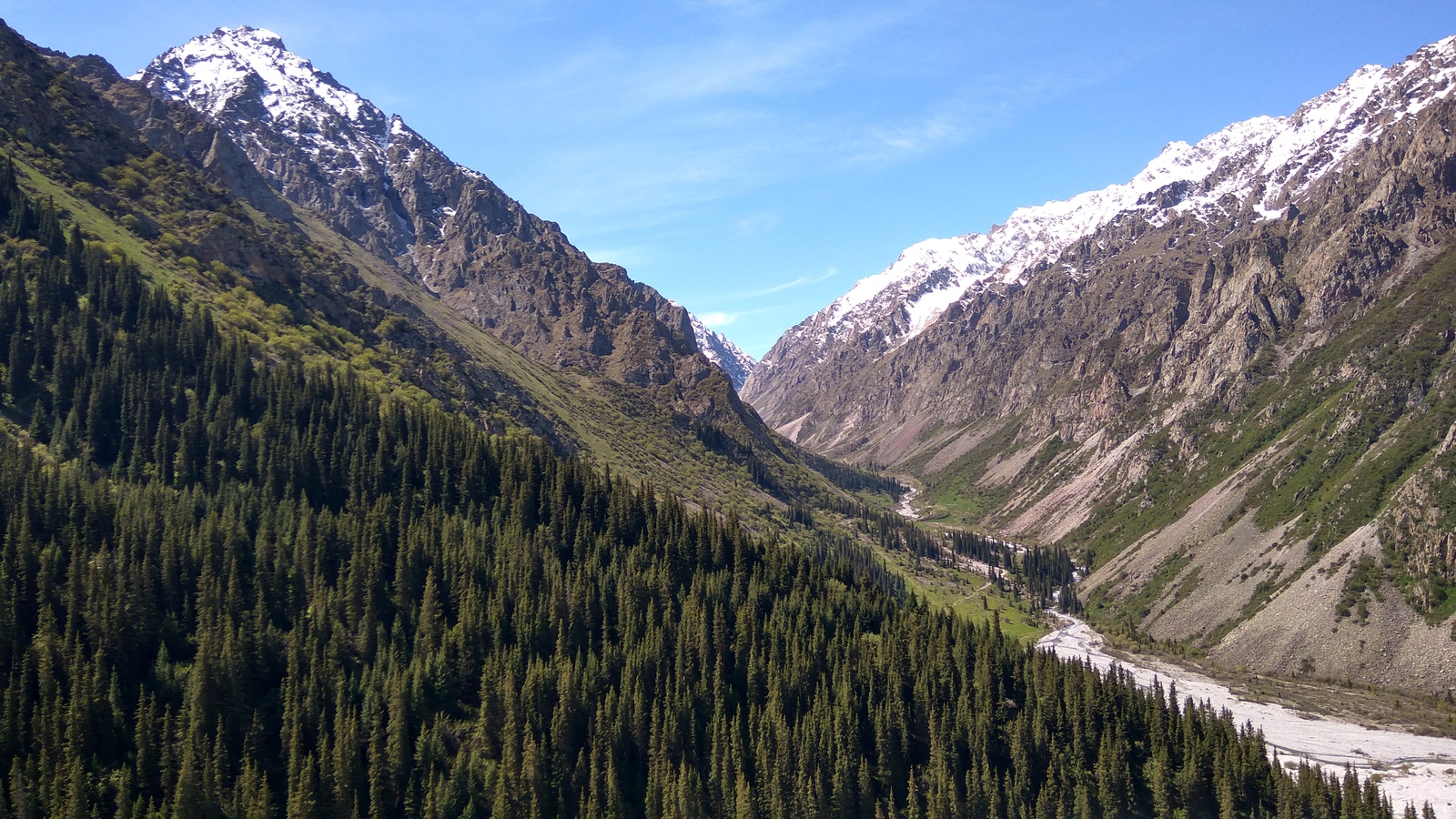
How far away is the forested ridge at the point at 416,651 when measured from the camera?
94438 mm

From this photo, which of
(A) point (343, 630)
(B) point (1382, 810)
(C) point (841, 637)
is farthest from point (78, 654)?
(B) point (1382, 810)

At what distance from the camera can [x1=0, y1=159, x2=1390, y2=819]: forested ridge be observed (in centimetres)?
9444

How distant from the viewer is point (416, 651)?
374 feet

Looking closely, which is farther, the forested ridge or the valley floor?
the valley floor

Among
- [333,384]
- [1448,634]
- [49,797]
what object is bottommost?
[49,797]

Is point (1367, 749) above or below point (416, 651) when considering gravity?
below

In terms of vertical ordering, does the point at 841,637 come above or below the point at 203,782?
above

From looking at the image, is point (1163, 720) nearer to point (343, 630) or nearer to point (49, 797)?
point (343, 630)

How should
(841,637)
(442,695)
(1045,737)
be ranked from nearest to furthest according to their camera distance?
1. (442,695)
2. (1045,737)
3. (841,637)

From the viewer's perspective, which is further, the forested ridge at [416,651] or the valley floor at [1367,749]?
the valley floor at [1367,749]

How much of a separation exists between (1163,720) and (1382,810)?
22.5 metres

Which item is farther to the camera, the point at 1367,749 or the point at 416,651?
the point at 1367,749

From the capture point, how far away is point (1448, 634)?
162750 millimetres

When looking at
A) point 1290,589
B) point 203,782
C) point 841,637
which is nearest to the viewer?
point 203,782
